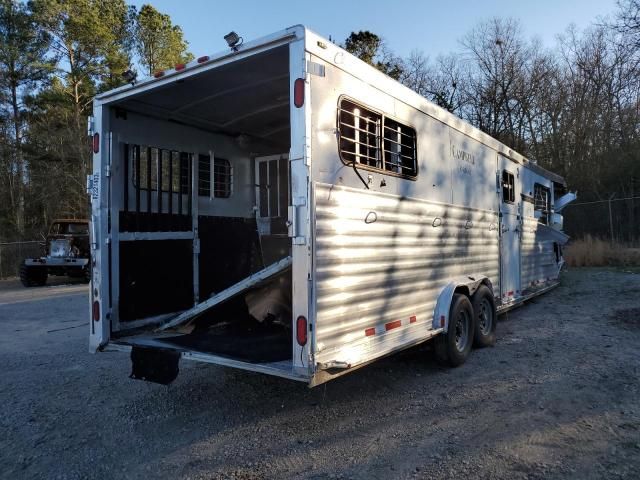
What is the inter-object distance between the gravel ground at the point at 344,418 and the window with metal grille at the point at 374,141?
2119 millimetres

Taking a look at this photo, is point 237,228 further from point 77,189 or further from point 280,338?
point 77,189

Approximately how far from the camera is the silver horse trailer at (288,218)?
3418 mm

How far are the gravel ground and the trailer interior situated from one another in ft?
1.92

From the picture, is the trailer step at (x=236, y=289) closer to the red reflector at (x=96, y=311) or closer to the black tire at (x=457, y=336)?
the red reflector at (x=96, y=311)

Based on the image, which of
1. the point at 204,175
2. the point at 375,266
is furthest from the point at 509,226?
the point at 204,175

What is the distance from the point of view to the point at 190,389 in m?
4.81

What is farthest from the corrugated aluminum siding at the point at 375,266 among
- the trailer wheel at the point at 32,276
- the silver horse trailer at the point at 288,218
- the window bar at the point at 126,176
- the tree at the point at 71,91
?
the tree at the point at 71,91

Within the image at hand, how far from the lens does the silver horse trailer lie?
135 inches

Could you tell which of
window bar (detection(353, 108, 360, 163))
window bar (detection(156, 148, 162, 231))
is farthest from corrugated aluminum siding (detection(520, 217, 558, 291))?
window bar (detection(156, 148, 162, 231))

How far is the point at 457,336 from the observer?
216 inches

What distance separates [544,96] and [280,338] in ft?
83.2

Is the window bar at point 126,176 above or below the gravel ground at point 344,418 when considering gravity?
above

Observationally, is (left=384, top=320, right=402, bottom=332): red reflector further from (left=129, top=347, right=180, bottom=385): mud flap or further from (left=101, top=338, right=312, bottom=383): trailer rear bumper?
(left=129, top=347, right=180, bottom=385): mud flap

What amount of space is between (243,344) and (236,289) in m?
0.50
